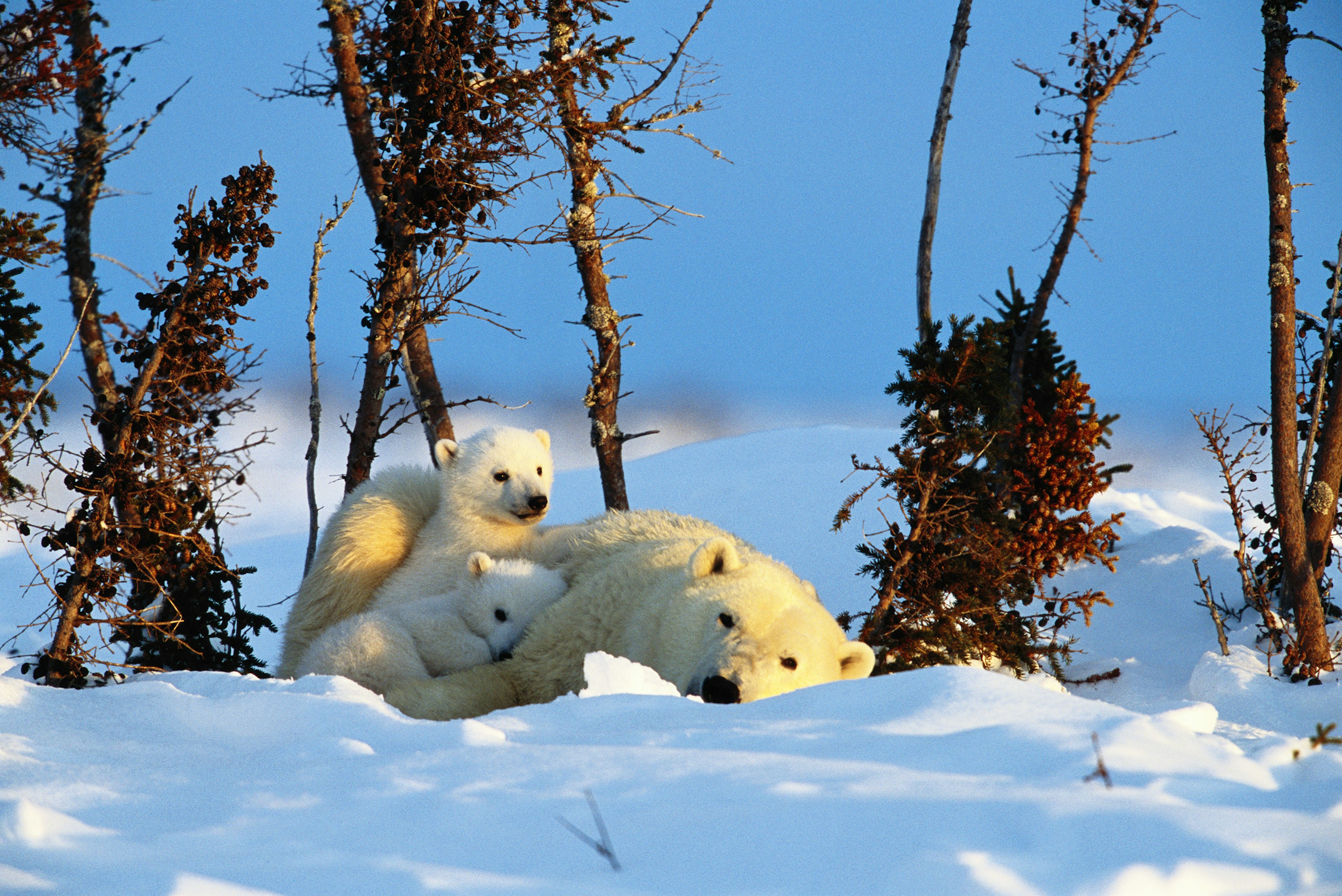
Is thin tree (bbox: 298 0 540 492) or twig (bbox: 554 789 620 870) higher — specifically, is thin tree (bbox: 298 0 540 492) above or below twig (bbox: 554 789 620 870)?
above

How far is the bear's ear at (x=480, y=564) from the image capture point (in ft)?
16.6

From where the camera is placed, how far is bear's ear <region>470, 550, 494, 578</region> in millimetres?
5066

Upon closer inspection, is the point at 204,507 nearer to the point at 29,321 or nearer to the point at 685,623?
the point at 29,321

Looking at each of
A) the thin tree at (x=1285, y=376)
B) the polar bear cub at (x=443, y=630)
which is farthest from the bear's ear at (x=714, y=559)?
the thin tree at (x=1285, y=376)

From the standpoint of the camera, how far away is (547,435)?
6066mm

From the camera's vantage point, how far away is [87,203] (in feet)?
32.7

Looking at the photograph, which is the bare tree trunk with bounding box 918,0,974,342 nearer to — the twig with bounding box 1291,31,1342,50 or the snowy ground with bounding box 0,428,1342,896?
the twig with bounding box 1291,31,1342,50

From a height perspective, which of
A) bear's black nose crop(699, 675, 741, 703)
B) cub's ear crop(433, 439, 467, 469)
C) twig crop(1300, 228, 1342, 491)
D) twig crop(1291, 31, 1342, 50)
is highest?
twig crop(1291, 31, 1342, 50)

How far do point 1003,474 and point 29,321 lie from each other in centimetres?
695

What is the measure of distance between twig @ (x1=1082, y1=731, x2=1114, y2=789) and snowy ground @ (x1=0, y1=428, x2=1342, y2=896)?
2 centimetres

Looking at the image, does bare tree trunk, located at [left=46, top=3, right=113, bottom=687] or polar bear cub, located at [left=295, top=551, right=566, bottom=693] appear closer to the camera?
polar bear cub, located at [left=295, top=551, right=566, bottom=693]

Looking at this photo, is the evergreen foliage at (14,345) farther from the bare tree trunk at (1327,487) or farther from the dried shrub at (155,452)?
the bare tree trunk at (1327,487)

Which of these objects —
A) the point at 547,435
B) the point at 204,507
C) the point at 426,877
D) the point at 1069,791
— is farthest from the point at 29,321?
the point at 1069,791

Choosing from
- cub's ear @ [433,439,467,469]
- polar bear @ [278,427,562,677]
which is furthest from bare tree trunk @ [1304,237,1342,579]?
cub's ear @ [433,439,467,469]
